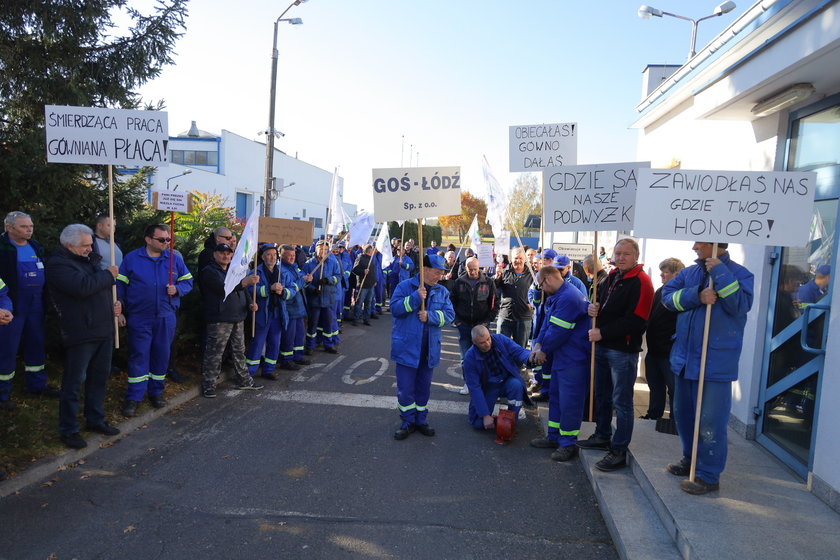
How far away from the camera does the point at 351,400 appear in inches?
271

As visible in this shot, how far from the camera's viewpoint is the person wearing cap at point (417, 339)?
5652 mm

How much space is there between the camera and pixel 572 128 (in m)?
7.35

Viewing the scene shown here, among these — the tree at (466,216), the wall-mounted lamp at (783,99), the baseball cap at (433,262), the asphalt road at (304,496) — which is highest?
the tree at (466,216)

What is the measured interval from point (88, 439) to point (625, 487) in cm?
482

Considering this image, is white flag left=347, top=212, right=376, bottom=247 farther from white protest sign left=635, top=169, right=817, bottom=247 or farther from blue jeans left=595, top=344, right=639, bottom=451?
white protest sign left=635, top=169, right=817, bottom=247

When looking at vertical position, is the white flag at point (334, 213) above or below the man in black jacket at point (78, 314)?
above

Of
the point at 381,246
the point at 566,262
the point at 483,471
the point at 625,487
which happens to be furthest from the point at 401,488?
the point at 381,246

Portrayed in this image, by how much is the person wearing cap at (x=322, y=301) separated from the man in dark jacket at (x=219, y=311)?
7.71ft

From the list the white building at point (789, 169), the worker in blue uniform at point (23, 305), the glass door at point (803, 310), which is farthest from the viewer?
the worker in blue uniform at point (23, 305)

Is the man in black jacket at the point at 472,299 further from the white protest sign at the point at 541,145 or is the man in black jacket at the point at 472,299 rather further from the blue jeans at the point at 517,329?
the white protest sign at the point at 541,145

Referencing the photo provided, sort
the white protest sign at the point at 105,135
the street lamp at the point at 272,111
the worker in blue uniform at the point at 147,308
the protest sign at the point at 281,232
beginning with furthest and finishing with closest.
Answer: the street lamp at the point at 272,111
the protest sign at the point at 281,232
the worker in blue uniform at the point at 147,308
the white protest sign at the point at 105,135

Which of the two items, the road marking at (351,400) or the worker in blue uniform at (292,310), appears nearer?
the road marking at (351,400)

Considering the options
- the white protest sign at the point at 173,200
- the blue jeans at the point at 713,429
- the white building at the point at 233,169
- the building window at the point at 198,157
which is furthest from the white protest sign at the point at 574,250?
the building window at the point at 198,157

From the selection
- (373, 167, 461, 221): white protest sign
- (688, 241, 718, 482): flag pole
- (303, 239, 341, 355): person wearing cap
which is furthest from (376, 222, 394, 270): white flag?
(688, 241, 718, 482): flag pole
